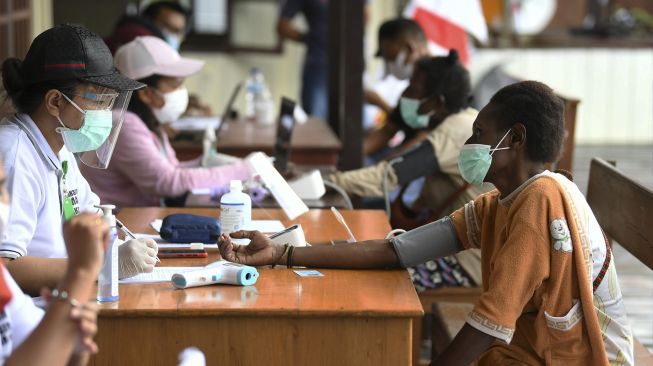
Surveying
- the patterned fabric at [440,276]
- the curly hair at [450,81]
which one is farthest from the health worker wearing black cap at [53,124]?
the curly hair at [450,81]

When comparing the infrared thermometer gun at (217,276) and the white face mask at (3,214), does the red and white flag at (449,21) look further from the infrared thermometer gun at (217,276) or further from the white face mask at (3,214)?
the white face mask at (3,214)

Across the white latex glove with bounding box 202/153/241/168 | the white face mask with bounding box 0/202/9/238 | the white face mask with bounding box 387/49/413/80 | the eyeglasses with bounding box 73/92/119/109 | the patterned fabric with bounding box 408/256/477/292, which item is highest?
the eyeglasses with bounding box 73/92/119/109

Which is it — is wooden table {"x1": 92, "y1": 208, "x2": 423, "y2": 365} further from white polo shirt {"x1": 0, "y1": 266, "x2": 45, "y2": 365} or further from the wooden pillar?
the wooden pillar

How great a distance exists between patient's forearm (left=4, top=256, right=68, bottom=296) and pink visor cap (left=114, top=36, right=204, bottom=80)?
1.49 m

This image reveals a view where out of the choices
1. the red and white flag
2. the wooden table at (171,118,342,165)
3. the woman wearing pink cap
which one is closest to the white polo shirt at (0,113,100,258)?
the woman wearing pink cap

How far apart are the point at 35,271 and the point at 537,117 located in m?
1.13

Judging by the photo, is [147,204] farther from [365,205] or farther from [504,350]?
[504,350]

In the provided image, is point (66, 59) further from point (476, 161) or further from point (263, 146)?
point (263, 146)

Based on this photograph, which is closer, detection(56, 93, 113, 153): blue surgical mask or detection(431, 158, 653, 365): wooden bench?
detection(56, 93, 113, 153): blue surgical mask

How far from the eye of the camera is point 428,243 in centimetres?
257

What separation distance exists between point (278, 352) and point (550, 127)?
30.0 inches

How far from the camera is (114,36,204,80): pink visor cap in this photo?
3680 mm

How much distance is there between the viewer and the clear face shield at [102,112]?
8.09ft

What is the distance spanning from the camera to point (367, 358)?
217 cm
